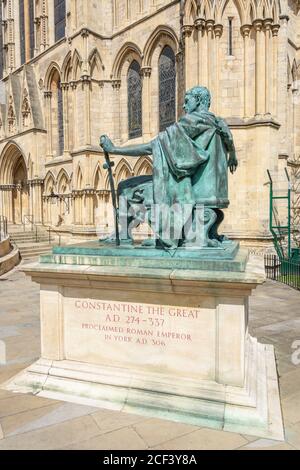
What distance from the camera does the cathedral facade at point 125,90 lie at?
13555mm

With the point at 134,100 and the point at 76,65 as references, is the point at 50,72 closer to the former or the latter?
the point at 76,65

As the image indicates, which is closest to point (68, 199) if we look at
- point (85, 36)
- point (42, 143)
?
point (42, 143)

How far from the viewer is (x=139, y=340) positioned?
3.88 meters

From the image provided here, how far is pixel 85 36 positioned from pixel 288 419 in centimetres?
2034

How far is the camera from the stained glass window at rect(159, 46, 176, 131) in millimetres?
17797

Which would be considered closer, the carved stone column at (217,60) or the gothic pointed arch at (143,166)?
the carved stone column at (217,60)

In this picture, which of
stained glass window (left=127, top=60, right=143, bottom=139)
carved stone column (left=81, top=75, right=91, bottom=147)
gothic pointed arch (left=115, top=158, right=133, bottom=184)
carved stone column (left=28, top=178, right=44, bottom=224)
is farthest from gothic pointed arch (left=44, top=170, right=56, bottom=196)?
stained glass window (left=127, top=60, right=143, bottom=139)

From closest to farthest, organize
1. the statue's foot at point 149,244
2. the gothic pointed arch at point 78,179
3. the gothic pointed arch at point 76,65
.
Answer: the statue's foot at point 149,244
the gothic pointed arch at point 76,65
the gothic pointed arch at point 78,179

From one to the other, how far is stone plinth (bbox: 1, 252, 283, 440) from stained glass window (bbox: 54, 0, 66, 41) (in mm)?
23286

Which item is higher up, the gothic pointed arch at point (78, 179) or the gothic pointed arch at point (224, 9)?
the gothic pointed arch at point (224, 9)

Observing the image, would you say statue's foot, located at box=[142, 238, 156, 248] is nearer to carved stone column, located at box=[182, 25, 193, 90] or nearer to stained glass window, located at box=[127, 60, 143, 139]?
Answer: carved stone column, located at box=[182, 25, 193, 90]

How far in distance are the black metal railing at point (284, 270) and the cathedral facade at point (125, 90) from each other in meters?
1.04

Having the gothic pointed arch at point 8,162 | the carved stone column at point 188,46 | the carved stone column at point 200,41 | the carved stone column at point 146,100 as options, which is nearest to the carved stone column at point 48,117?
the gothic pointed arch at point 8,162

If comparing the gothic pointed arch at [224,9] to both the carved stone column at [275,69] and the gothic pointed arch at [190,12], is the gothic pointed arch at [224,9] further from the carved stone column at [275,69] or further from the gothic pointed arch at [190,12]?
the carved stone column at [275,69]
